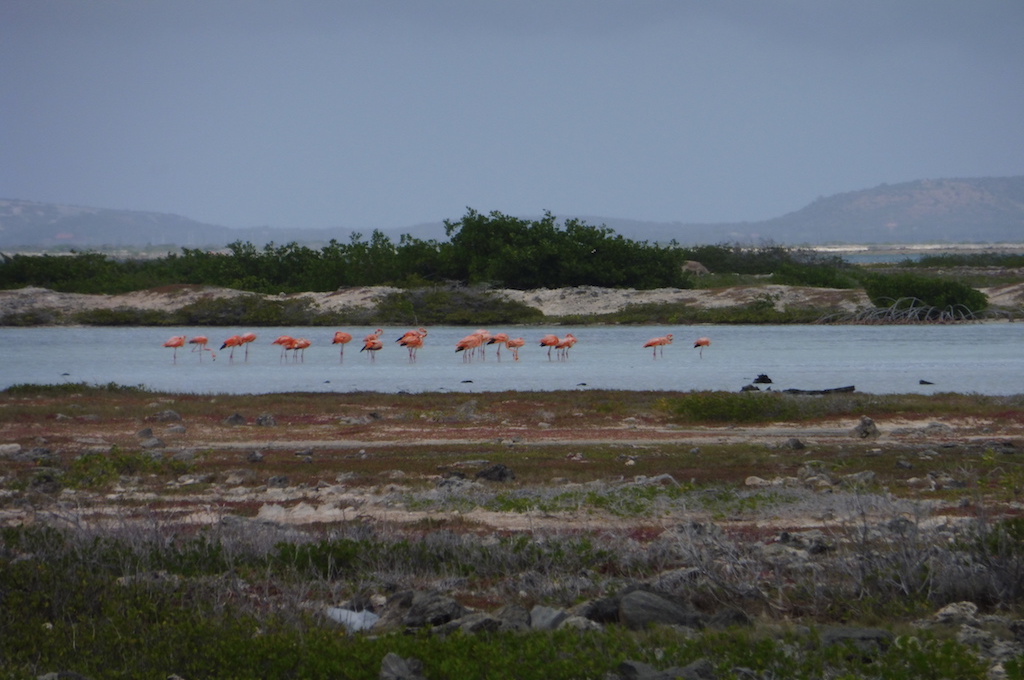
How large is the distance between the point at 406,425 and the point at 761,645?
38.2 ft

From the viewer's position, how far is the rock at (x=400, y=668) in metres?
5.16

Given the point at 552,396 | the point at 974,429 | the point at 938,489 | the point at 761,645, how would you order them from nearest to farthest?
the point at 761,645 → the point at 938,489 → the point at 974,429 → the point at 552,396

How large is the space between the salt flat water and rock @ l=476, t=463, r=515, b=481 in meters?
11.3

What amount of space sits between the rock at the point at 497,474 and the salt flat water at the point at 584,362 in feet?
37.1

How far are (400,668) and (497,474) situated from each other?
6.00 metres

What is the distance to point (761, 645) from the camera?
532 cm

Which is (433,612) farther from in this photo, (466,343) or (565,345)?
(565,345)

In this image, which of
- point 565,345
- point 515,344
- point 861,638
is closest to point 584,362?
point 565,345

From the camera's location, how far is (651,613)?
20.1ft

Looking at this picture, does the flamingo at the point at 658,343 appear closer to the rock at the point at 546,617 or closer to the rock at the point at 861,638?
the rock at the point at 546,617

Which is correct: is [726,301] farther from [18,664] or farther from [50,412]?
[18,664]

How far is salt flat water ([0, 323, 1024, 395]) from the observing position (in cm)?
2361

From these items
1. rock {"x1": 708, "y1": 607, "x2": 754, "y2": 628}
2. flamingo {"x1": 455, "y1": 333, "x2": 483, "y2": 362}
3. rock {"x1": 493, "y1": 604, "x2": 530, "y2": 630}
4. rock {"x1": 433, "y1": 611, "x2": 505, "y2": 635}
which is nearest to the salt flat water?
flamingo {"x1": 455, "y1": 333, "x2": 483, "y2": 362}

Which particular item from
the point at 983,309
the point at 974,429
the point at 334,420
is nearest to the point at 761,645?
the point at 974,429
